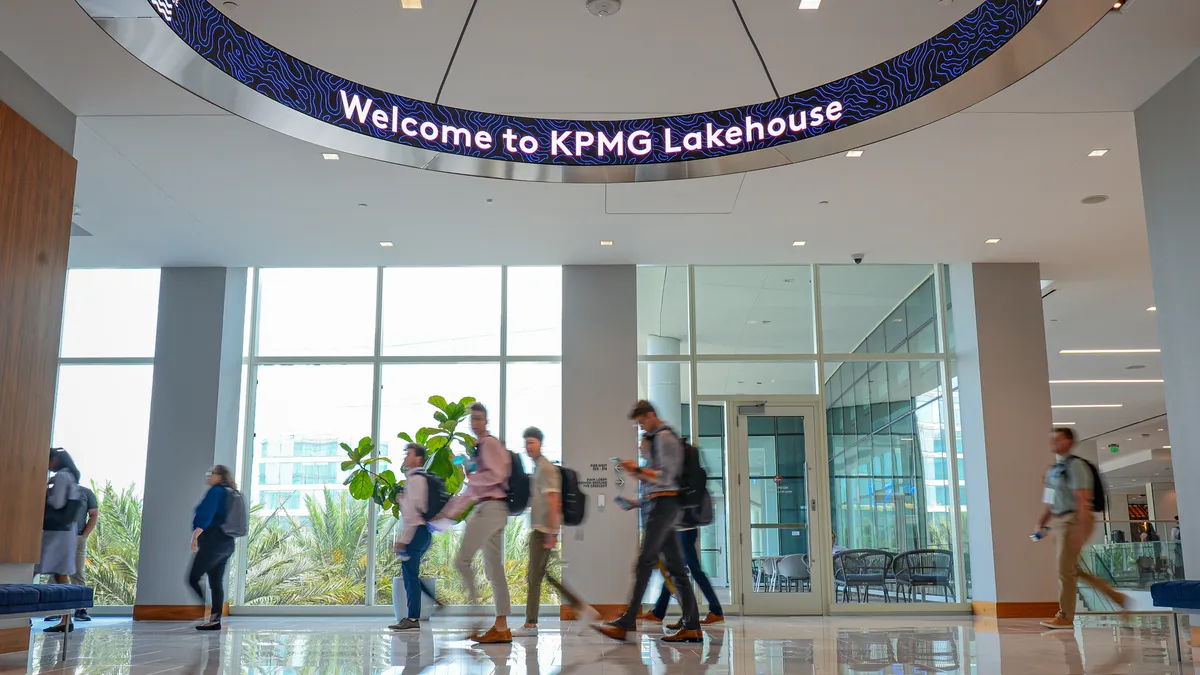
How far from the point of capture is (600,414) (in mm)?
10477

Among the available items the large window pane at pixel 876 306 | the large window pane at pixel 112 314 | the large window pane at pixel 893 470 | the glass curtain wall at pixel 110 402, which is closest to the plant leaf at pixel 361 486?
the glass curtain wall at pixel 110 402

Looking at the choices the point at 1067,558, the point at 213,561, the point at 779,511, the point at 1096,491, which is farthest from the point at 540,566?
the point at 779,511

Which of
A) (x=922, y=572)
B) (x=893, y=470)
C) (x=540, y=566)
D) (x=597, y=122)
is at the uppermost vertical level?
(x=597, y=122)

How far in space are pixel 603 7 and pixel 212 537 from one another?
559 cm

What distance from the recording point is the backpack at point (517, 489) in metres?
6.44

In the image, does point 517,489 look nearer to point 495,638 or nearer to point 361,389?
point 495,638

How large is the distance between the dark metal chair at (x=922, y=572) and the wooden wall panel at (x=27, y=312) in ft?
27.5

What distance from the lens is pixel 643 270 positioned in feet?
36.8

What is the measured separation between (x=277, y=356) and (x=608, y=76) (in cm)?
655

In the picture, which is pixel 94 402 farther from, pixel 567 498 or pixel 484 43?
pixel 484 43

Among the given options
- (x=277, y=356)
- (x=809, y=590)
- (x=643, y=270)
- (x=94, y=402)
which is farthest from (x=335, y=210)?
(x=809, y=590)

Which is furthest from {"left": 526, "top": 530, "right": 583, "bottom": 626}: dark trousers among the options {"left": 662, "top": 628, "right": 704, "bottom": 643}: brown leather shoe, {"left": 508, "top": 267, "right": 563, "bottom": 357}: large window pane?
{"left": 508, "top": 267, "right": 563, "bottom": 357}: large window pane

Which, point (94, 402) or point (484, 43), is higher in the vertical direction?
point (484, 43)

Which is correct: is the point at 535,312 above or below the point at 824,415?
above
